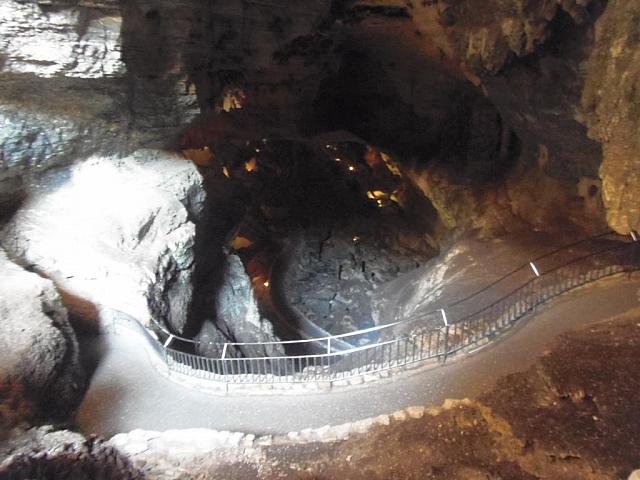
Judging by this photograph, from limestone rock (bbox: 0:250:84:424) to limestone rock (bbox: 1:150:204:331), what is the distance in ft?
3.34

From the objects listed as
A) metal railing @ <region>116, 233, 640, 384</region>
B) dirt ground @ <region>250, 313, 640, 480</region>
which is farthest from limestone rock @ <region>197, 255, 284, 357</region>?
dirt ground @ <region>250, 313, 640, 480</region>

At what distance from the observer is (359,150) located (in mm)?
19938

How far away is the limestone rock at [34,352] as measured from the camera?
Result: 6.10 meters

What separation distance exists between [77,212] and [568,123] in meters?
11.3

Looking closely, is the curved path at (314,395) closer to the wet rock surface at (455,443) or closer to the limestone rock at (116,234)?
the wet rock surface at (455,443)

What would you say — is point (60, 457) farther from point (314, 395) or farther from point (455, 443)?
point (455, 443)

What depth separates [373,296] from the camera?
1636 centimetres

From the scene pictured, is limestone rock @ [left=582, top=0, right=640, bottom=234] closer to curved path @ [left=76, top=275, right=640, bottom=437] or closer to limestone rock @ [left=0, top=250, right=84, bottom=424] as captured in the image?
curved path @ [left=76, top=275, right=640, bottom=437]

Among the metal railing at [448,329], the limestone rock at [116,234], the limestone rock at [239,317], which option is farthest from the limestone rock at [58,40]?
the limestone rock at [239,317]

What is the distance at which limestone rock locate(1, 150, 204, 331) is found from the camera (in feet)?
29.0

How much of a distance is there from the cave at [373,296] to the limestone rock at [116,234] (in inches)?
1.9

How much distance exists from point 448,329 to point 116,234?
7123 mm

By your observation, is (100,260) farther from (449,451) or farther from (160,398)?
(449,451)

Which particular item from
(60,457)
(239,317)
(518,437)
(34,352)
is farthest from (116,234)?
(518,437)
